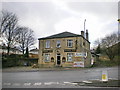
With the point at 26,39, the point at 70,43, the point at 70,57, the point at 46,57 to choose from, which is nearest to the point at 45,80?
the point at 70,57

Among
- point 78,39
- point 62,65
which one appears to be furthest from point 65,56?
point 78,39

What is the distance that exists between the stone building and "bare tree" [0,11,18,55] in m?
11.6

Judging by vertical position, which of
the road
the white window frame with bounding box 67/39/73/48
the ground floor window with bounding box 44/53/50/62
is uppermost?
the white window frame with bounding box 67/39/73/48

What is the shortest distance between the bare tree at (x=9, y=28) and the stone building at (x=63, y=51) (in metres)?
11.6

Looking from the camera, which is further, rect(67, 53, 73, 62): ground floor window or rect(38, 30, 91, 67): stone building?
rect(67, 53, 73, 62): ground floor window

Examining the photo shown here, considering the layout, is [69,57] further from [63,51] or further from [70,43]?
[70,43]

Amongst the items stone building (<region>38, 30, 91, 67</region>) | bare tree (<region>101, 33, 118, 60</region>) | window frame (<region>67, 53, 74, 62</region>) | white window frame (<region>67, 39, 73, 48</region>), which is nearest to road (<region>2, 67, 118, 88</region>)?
stone building (<region>38, 30, 91, 67</region>)

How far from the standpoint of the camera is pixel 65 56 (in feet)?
111

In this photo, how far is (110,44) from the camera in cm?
5288

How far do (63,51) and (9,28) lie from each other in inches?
709

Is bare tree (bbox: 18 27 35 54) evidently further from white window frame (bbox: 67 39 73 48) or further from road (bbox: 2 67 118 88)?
road (bbox: 2 67 118 88)

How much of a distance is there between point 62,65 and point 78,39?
6.54 metres

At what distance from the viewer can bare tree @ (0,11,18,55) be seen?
3950 cm

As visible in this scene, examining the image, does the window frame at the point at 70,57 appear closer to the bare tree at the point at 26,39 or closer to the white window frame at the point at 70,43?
the white window frame at the point at 70,43
